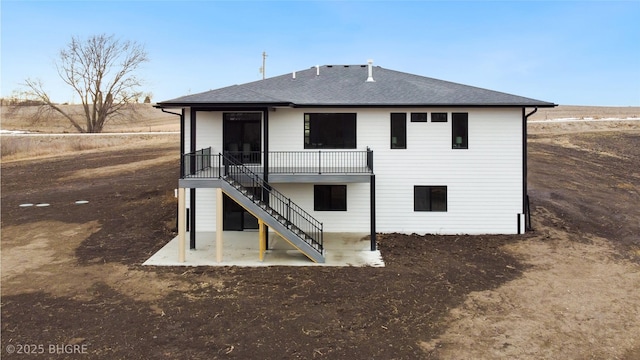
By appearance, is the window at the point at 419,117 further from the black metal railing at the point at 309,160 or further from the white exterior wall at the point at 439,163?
the black metal railing at the point at 309,160

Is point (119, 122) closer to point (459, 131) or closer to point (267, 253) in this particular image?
point (267, 253)

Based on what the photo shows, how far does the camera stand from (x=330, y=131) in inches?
623

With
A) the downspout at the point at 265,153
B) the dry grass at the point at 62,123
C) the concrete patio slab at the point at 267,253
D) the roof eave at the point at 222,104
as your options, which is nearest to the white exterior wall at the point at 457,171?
the concrete patio slab at the point at 267,253

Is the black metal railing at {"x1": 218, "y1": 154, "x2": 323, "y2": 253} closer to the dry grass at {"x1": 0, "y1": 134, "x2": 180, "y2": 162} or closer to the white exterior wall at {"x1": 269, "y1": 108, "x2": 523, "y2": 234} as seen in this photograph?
the white exterior wall at {"x1": 269, "y1": 108, "x2": 523, "y2": 234}

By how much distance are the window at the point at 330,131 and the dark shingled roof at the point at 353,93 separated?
0.66m

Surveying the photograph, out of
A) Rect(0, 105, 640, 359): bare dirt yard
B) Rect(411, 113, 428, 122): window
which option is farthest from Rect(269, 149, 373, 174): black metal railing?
Rect(0, 105, 640, 359): bare dirt yard

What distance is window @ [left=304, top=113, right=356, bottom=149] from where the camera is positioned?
51.9 ft

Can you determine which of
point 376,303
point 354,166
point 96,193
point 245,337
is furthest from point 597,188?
point 96,193

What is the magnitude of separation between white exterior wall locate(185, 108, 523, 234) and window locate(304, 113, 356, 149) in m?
0.24

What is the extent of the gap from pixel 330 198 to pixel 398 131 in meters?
3.89

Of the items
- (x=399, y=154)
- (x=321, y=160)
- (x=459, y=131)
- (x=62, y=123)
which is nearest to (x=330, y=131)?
(x=321, y=160)

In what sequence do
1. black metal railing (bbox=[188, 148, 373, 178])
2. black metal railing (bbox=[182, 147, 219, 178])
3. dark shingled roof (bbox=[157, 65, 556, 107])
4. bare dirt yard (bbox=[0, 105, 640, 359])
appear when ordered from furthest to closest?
black metal railing (bbox=[188, 148, 373, 178]) → dark shingled roof (bbox=[157, 65, 556, 107]) → black metal railing (bbox=[182, 147, 219, 178]) → bare dirt yard (bbox=[0, 105, 640, 359])

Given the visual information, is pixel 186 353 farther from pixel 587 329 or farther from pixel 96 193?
pixel 96 193

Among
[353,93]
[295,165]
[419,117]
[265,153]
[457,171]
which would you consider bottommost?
[457,171]
